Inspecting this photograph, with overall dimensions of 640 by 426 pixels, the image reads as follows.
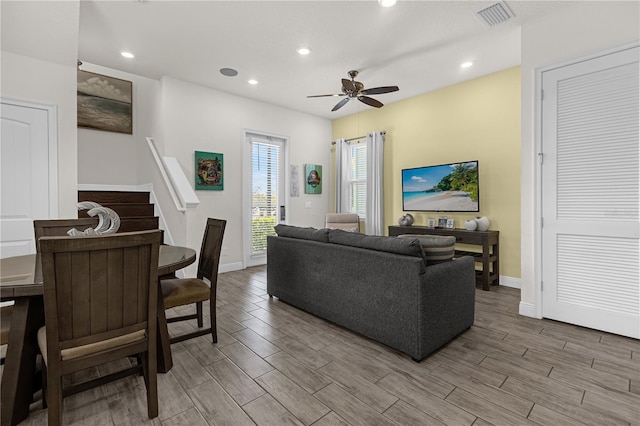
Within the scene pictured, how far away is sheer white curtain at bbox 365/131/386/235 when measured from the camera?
562 centimetres

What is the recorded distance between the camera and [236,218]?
517cm

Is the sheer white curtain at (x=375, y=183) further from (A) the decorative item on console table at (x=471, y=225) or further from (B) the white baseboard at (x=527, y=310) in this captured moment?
(B) the white baseboard at (x=527, y=310)

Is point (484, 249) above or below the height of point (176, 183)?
below

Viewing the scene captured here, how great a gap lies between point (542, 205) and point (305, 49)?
3051mm

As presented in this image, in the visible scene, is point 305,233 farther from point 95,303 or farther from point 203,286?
point 95,303

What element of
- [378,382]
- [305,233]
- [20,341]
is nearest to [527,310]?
[378,382]

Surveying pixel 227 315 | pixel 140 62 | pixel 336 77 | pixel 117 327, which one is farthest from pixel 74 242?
pixel 336 77

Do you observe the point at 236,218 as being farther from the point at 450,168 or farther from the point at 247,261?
the point at 450,168

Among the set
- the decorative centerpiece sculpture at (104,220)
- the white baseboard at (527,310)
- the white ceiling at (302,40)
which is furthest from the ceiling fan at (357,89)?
the white baseboard at (527,310)

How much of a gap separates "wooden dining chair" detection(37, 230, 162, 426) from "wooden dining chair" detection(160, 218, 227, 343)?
2.16 ft

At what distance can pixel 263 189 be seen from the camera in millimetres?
5582

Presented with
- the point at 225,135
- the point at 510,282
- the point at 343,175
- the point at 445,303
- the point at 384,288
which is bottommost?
the point at 510,282

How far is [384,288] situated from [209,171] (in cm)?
358

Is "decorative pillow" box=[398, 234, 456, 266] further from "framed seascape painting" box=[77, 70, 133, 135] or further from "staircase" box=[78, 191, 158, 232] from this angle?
"framed seascape painting" box=[77, 70, 133, 135]
